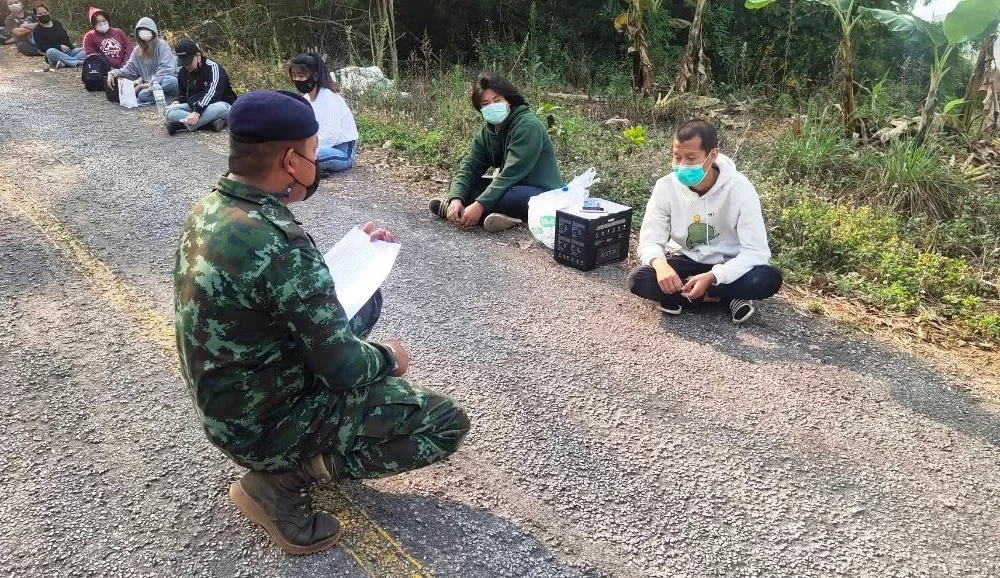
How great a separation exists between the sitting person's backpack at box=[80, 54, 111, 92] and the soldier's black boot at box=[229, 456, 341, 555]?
372 inches

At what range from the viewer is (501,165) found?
5.68m

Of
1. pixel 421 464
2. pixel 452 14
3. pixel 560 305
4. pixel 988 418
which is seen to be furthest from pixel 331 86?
pixel 452 14

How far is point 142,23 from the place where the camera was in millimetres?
8992

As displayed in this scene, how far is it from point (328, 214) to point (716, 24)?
9.10 metres

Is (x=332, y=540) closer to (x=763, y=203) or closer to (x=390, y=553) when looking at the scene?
(x=390, y=553)

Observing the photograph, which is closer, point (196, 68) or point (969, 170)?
point (969, 170)

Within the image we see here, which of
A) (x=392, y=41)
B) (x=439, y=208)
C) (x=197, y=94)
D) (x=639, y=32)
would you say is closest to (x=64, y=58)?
(x=197, y=94)

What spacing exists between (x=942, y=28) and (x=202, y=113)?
7459 millimetres

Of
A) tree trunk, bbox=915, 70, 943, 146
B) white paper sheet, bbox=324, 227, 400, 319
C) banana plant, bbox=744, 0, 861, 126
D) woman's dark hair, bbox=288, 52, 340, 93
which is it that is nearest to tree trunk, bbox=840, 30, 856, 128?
banana plant, bbox=744, 0, 861, 126

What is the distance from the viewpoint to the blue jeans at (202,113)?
26.5 ft

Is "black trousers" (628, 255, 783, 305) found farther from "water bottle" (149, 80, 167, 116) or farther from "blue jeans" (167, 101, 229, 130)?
"water bottle" (149, 80, 167, 116)

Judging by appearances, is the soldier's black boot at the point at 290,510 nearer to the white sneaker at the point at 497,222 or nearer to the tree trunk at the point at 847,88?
the white sneaker at the point at 497,222

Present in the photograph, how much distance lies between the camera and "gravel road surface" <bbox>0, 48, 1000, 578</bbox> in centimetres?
249

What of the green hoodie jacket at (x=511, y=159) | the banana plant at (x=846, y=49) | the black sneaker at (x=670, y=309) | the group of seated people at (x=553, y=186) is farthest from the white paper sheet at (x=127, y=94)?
the black sneaker at (x=670, y=309)
